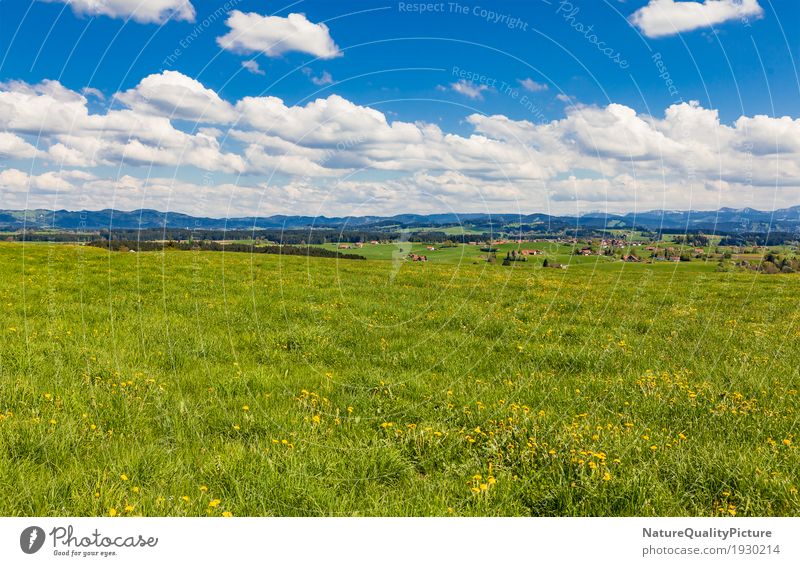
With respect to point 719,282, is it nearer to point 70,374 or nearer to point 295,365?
point 295,365

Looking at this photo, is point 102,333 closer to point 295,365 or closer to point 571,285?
point 295,365

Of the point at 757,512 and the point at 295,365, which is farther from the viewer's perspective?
the point at 295,365

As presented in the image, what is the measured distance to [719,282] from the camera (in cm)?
2859

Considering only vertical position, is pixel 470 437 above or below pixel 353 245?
below

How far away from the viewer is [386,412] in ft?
25.3

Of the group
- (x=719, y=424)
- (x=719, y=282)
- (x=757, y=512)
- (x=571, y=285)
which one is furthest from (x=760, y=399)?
(x=719, y=282)

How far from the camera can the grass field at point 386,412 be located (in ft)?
17.5

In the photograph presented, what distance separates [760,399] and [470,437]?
533cm

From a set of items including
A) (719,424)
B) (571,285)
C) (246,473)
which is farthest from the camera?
(571,285)

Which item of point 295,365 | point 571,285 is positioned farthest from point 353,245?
point 571,285

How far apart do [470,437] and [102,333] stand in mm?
9169

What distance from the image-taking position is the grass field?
533cm
